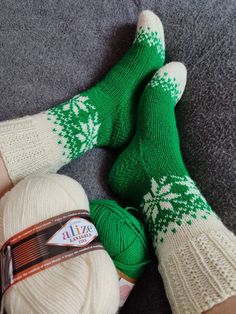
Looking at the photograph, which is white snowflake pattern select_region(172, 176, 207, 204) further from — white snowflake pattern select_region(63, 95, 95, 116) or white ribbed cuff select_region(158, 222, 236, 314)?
white snowflake pattern select_region(63, 95, 95, 116)

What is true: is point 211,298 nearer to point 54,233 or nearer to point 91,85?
point 54,233

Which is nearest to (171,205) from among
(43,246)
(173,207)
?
(173,207)

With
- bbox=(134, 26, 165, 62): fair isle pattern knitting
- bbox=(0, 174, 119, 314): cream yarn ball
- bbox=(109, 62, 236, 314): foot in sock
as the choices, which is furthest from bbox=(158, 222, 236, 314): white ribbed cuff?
bbox=(134, 26, 165, 62): fair isle pattern knitting

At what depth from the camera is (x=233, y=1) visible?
0.85 meters

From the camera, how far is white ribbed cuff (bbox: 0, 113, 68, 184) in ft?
2.22

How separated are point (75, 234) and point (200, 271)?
19 centimetres

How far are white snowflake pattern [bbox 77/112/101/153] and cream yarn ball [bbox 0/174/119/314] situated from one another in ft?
0.57

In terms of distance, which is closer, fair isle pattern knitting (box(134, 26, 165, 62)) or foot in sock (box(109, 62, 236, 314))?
foot in sock (box(109, 62, 236, 314))

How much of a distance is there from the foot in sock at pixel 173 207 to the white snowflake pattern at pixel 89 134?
0.23ft

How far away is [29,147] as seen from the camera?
0.70 metres

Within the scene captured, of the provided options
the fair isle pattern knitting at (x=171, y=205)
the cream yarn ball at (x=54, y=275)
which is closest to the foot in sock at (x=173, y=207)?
the fair isle pattern knitting at (x=171, y=205)

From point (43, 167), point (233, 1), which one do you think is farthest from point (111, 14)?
point (43, 167)

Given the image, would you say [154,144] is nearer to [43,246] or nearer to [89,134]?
[89,134]

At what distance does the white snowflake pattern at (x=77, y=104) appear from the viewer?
776mm
